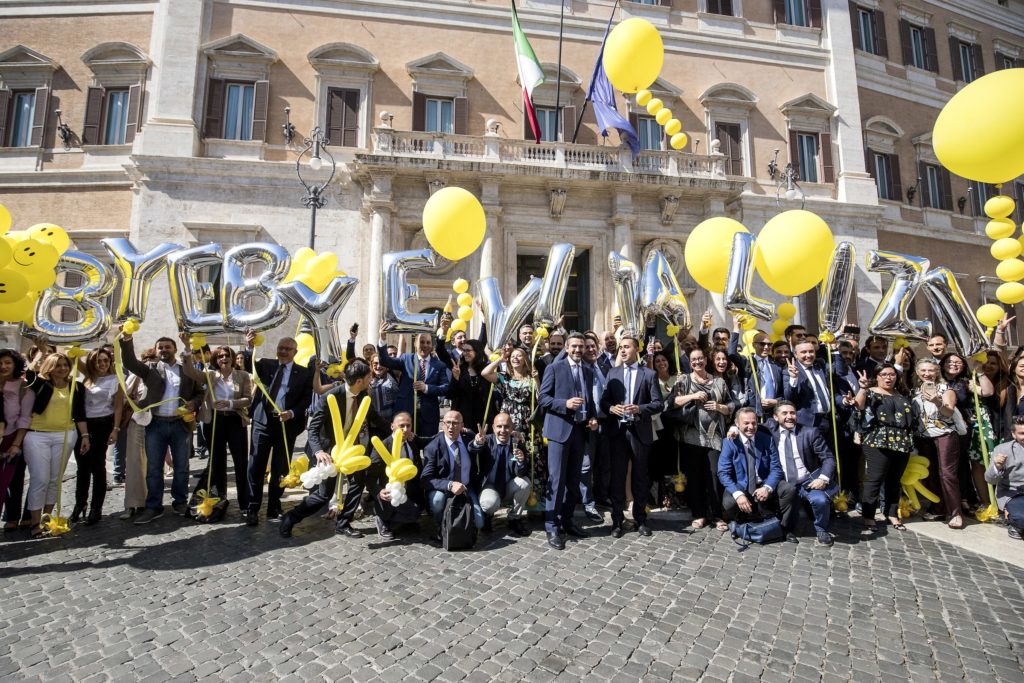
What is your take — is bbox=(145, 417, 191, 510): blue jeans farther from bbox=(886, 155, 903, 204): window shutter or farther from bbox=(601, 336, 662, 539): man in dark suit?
bbox=(886, 155, 903, 204): window shutter

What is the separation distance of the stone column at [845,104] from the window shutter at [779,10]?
1326 mm

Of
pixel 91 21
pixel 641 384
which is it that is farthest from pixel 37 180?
pixel 641 384

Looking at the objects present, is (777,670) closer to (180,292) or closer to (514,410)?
(514,410)

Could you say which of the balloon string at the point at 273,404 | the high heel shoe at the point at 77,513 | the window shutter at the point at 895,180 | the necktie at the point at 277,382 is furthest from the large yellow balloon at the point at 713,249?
the window shutter at the point at 895,180

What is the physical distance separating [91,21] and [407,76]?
8.38 m

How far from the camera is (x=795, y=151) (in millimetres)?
14992

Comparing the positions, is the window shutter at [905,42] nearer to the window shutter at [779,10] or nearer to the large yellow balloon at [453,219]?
the window shutter at [779,10]

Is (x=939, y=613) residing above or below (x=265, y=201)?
below

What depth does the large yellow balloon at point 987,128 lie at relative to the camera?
3.29 m

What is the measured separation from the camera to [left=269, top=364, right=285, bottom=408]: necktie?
4.57 metres

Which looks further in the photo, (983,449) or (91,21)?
(91,21)

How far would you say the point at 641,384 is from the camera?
4434 millimetres

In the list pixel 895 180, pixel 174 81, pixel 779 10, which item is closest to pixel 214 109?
pixel 174 81

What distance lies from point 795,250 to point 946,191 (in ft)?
55.3
